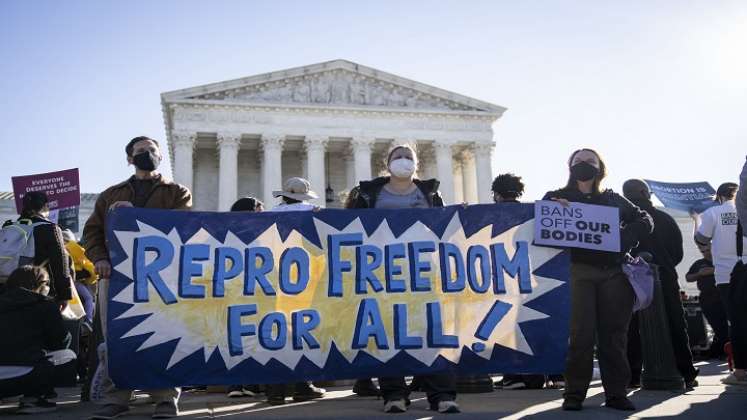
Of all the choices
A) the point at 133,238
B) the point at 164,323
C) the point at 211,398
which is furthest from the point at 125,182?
the point at 211,398

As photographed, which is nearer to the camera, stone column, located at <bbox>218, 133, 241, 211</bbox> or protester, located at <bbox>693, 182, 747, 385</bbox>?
protester, located at <bbox>693, 182, 747, 385</bbox>

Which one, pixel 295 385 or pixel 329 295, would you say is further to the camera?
pixel 295 385

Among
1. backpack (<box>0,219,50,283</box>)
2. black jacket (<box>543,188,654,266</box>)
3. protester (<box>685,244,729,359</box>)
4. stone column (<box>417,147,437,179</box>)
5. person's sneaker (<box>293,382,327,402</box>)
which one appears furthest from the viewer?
stone column (<box>417,147,437,179</box>)

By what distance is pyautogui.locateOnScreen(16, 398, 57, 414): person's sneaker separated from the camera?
5871 millimetres

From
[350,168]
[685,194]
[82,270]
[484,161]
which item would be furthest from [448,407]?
[484,161]

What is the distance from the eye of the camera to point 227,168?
130ft

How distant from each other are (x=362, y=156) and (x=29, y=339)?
36.0m

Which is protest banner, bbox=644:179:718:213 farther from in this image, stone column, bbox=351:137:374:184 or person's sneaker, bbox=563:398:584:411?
stone column, bbox=351:137:374:184

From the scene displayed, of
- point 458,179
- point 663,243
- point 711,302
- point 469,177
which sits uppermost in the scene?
point 458,179

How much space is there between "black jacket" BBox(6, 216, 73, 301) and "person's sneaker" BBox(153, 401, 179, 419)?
2101mm

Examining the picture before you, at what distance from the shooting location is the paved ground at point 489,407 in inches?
191

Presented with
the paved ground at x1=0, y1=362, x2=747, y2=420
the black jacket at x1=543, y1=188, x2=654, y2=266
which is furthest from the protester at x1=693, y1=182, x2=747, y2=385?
the black jacket at x1=543, y1=188, x2=654, y2=266

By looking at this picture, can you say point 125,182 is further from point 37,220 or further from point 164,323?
point 37,220

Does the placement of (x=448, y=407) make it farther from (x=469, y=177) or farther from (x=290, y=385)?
(x=469, y=177)
